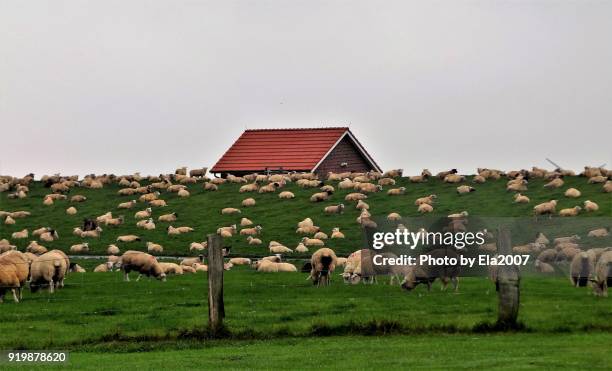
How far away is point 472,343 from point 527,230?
33595mm

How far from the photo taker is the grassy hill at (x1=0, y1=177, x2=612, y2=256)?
208 feet

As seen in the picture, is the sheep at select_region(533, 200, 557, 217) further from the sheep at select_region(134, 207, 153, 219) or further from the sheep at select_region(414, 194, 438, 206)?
the sheep at select_region(134, 207, 153, 219)

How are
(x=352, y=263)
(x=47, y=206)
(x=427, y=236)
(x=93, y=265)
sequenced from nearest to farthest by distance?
(x=352, y=263) < (x=427, y=236) < (x=93, y=265) < (x=47, y=206)

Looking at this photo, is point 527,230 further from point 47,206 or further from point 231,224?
point 47,206

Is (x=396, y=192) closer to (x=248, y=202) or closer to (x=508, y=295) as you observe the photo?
(x=248, y=202)

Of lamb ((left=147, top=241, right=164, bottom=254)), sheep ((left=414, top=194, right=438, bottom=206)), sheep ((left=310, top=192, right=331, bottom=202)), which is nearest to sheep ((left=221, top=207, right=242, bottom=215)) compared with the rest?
sheep ((left=310, top=192, right=331, bottom=202))

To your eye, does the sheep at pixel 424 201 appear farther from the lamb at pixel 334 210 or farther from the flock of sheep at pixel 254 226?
the lamb at pixel 334 210

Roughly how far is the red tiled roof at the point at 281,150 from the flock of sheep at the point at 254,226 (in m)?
4.32

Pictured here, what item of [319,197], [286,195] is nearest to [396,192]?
[319,197]

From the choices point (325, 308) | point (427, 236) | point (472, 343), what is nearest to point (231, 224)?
point (427, 236)

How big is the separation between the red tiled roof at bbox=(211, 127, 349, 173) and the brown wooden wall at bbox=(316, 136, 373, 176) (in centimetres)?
100

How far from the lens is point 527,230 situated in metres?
61.0

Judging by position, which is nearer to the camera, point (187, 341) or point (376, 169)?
point (187, 341)

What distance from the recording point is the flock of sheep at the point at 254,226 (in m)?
39.7
